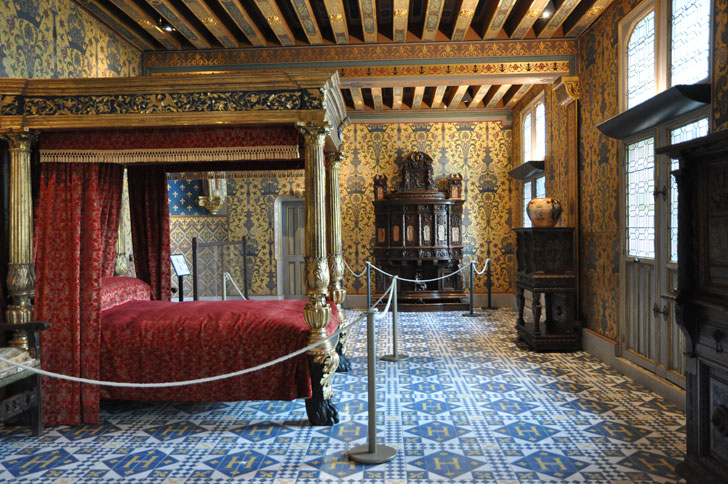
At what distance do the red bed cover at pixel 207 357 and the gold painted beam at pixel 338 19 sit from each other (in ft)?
12.1

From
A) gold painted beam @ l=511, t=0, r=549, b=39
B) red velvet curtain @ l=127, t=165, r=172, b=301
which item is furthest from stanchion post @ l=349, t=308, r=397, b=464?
gold painted beam @ l=511, t=0, r=549, b=39

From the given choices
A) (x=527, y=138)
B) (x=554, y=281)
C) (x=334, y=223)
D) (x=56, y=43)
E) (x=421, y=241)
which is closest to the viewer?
(x=56, y=43)

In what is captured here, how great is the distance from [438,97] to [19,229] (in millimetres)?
7436

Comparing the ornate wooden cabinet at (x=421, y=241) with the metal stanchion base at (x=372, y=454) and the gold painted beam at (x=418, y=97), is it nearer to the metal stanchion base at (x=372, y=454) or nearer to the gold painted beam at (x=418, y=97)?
the gold painted beam at (x=418, y=97)

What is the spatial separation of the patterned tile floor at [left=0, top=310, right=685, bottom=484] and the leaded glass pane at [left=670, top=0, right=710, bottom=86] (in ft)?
9.73

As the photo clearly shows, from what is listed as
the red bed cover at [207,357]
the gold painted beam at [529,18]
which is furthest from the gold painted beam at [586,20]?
the red bed cover at [207,357]

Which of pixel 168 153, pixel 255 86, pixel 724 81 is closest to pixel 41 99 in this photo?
pixel 168 153

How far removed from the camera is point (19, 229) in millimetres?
4371

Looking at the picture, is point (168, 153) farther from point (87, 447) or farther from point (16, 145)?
point (87, 447)

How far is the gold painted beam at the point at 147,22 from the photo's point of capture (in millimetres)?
6043

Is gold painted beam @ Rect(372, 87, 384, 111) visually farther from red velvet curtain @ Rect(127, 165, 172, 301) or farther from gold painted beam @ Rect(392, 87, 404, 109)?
red velvet curtain @ Rect(127, 165, 172, 301)

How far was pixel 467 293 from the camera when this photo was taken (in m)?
11.1

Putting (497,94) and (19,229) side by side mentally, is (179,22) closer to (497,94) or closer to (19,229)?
(19,229)

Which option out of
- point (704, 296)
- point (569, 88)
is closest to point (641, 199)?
point (569, 88)
